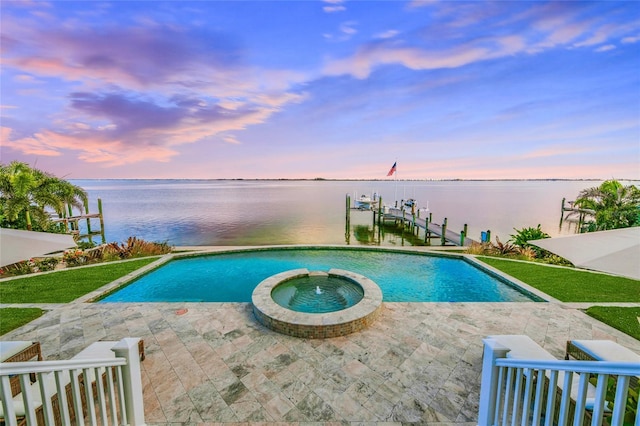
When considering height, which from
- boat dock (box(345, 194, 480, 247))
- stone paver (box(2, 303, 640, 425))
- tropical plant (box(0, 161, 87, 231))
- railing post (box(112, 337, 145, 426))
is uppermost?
tropical plant (box(0, 161, 87, 231))

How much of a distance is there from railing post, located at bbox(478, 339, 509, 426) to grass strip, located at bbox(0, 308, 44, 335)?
28.4 ft

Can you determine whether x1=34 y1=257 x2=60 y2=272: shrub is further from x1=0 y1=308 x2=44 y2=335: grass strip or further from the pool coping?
x1=0 y1=308 x2=44 y2=335: grass strip

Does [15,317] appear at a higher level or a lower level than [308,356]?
higher

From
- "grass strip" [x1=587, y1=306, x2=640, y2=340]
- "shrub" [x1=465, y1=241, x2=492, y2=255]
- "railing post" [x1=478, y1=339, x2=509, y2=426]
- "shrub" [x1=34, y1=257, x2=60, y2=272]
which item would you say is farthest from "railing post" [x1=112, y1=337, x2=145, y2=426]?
"shrub" [x1=465, y1=241, x2=492, y2=255]

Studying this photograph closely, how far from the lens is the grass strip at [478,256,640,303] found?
6797 millimetres

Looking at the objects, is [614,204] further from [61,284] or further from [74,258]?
[74,258]

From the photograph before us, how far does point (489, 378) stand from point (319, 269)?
8.08 metres

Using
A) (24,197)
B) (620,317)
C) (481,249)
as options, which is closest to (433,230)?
(481,249)

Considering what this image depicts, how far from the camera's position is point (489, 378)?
2.54 meters

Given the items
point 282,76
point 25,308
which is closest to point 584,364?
point 25,308

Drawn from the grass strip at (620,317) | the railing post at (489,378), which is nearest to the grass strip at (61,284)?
the railing post at (489,378)

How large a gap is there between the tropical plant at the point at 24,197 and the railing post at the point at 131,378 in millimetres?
15647

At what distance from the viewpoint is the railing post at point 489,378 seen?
2.44 m

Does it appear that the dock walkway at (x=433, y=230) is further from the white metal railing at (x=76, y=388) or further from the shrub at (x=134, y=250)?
the shrub at (x=134, y=250)
